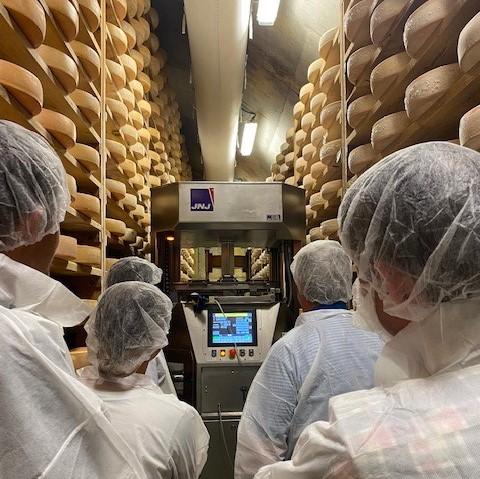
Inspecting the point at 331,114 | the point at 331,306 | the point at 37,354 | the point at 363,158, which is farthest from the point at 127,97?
the point at 37,354

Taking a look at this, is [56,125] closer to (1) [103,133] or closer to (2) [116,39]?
(1) [103,133]

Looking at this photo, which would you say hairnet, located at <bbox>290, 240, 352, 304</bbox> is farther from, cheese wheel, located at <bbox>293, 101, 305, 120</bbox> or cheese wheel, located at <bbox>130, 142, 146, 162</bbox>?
cheese wheel, located at <bbox>293, 101, 305, 120</bbox>

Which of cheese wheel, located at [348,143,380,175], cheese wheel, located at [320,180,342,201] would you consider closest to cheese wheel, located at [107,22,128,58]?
cheese wheel, located at [320,180,342,201]

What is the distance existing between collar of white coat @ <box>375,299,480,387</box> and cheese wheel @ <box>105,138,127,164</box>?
9.88ft

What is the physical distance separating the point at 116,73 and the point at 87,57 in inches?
26.5

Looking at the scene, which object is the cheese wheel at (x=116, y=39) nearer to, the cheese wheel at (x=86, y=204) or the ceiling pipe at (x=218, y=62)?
the ceiling pipe at (x=218, y=62)

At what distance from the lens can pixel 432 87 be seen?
6.07 ft

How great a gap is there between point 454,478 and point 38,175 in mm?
820

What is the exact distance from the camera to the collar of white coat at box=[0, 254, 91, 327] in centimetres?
90

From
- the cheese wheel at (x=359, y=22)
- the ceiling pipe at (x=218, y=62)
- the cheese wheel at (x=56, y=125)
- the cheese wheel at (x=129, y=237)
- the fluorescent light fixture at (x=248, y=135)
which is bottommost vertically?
the cheese wheel at (x=129, y=237)

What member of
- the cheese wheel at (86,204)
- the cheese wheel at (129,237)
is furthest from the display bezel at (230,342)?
the cheese wheel at (129,237)

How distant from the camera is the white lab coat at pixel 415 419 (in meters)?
0.61

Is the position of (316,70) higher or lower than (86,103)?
higher

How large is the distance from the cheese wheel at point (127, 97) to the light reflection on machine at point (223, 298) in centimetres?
100
